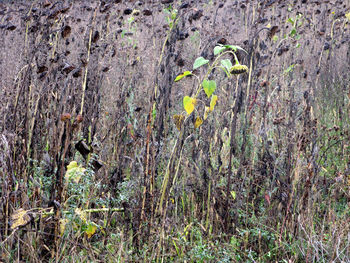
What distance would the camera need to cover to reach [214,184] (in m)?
2.13

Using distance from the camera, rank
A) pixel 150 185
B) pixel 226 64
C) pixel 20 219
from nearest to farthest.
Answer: pixel 20 219 < pixel 226 64 < pixel 150 185

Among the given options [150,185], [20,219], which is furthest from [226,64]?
[20,219]

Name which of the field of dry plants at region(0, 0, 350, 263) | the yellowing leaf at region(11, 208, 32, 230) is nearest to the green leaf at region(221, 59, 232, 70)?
the field of dry plants at region(0, 0, 350, 263)

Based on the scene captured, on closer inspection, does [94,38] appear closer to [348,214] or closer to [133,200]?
[133,200]

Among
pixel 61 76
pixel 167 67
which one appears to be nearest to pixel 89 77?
pixel 61 76

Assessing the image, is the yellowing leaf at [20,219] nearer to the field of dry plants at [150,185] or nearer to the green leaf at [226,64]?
the field of dry plants at [150,185]

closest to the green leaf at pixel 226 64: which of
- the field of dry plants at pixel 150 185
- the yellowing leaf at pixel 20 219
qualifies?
the field of dry plants at pixel 150 185

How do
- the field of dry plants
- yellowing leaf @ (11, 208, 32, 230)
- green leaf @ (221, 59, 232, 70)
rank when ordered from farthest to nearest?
the field of dry plants
green leaf @ (221, 59, 232, 70)
yellowing leaf @ (11, 208, 32, 230)

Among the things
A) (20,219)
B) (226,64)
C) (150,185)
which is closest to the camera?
(20,219)

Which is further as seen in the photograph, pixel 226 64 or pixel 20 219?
pixel 226 64

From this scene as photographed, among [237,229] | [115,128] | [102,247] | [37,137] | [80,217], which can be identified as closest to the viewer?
[80,217]

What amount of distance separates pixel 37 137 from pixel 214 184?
3.85 feet

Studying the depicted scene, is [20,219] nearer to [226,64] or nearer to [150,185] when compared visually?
[150,185]

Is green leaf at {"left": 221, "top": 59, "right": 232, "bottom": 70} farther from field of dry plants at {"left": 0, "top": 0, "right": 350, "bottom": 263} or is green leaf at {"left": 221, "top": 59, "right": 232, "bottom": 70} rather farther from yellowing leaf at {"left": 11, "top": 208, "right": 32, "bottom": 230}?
yellowing leaf at {"left": 11, "top": 208, "right": 32, "bottom": 230}
